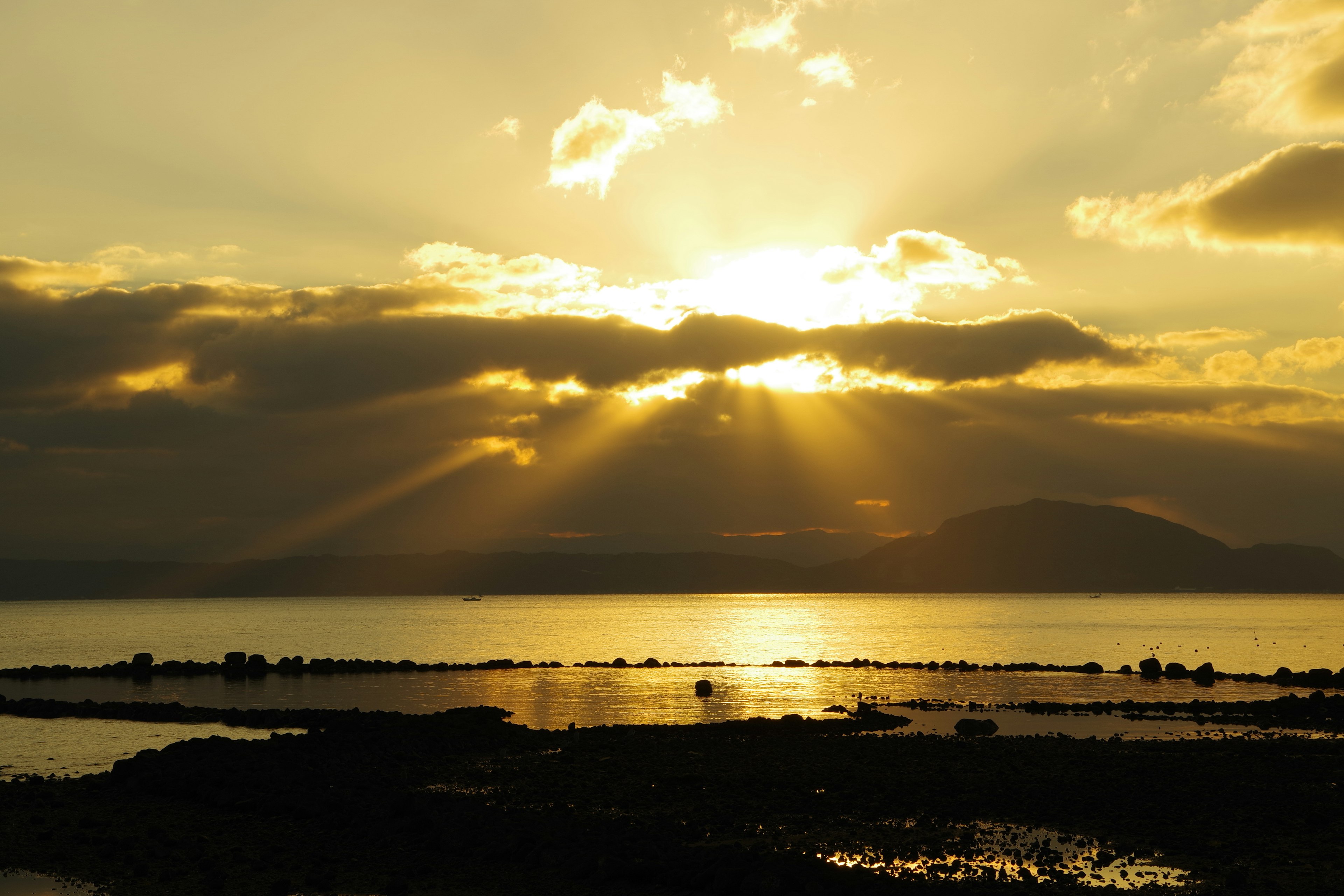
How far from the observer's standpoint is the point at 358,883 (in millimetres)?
18000

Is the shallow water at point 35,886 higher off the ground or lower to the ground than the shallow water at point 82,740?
higher

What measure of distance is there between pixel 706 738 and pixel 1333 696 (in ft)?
120

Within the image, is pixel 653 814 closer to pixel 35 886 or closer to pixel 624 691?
pixel 35 886

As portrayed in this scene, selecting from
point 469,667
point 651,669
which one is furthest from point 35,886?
point 469,667

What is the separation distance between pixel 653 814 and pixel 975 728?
63.6 ft

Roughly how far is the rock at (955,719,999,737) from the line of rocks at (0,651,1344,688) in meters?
36.3

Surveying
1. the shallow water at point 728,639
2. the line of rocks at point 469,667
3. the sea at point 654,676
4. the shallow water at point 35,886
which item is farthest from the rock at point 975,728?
the shallow water at point 728,639

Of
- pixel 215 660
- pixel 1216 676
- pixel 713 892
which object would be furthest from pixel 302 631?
pixel 713 892

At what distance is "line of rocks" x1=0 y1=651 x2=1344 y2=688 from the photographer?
71500 mm

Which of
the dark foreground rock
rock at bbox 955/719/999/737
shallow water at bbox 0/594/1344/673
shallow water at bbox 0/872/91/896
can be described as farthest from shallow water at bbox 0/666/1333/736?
shallow water at bbox 0/872/91/896

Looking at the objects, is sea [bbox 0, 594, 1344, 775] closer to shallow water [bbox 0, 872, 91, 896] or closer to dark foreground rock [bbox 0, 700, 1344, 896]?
dark foreground rock [bbox 0, 700, 1344, 896]

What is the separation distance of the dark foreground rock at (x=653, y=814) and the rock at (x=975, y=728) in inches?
114

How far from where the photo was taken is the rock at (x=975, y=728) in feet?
125

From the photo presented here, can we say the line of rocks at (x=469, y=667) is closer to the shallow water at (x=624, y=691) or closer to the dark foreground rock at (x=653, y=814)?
the shallow water at (x=624, y=691)
